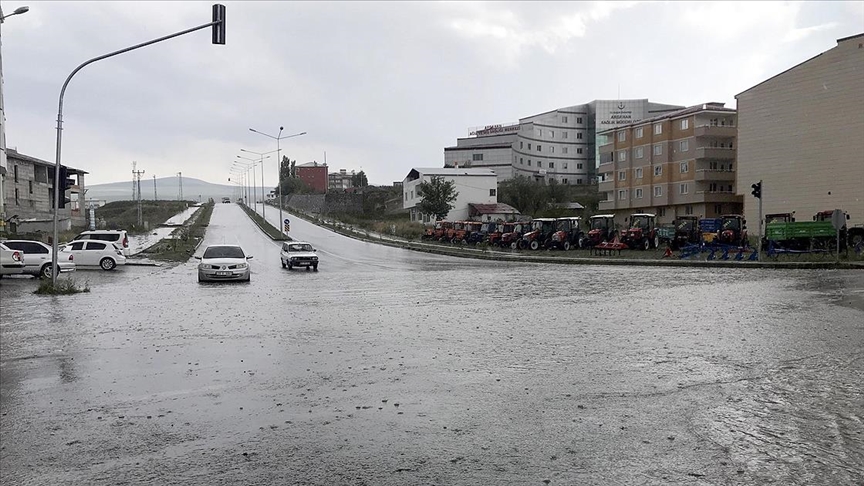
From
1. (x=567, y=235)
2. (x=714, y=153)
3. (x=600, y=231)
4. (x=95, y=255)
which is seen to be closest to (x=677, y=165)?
(x=714, y=153)

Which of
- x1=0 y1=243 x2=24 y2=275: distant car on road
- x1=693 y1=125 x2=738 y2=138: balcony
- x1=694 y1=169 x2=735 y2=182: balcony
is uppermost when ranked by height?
x1=693 y1=125 x2=738 y2=138: balcony

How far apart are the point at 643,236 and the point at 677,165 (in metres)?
32.2

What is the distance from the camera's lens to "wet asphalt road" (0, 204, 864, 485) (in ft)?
18.1

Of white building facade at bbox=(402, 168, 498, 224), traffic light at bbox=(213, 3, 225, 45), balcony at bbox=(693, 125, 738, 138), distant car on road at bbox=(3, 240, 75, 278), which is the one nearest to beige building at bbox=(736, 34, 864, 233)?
balcony at bbox=(693, 125, 738, 138)

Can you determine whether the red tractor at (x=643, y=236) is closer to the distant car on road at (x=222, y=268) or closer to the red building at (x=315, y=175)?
the distant car on road at (x=222, y=268)

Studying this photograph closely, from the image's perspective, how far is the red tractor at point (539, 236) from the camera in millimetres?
47031

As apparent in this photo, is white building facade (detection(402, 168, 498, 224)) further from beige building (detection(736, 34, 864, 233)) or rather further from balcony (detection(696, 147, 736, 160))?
beige building (detection(736, 34, 864, 233))

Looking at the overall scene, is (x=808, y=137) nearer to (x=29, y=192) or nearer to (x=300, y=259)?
(x=300, y=259)

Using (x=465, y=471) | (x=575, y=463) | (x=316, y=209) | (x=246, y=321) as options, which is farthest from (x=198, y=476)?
(x=316, y=209)

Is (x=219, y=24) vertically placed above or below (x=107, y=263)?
above

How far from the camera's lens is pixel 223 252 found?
89.1 ft

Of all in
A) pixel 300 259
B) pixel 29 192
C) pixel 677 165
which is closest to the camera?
pixel 300 259

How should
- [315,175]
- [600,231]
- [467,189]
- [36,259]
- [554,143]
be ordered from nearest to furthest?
[36,259] → [600,231] → [467,189] → [554,143] → [315,175]

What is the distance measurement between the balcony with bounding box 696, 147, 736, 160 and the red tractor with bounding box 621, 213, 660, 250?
2808 centimetres
